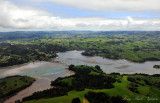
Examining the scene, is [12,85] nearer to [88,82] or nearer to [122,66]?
[88,82]

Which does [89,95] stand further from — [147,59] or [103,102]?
[147,59]

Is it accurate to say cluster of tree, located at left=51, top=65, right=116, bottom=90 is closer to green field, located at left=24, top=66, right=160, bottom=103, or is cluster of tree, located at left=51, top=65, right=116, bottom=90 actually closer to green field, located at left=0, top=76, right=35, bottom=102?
green field, located at left=24, top=66, right=160, bottom=103

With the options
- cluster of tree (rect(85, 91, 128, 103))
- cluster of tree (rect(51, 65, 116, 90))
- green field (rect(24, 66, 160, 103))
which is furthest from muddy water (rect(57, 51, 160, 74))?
cluster of tree (rect(85, 91, 128, 103))

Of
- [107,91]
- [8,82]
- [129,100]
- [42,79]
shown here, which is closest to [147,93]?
[129,100]

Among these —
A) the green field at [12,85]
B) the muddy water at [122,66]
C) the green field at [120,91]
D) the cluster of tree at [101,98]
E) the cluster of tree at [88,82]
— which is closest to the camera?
the cluster of tree at [101,98]

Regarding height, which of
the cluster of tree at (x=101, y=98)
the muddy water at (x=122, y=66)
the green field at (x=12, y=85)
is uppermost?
the cluster of tree at (x=101, y=98)

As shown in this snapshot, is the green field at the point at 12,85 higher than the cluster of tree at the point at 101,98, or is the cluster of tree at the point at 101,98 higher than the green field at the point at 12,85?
the cluster of tree at the point at 101,98

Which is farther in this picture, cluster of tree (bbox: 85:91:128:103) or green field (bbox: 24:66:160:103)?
green field (bbox: 24:66:160:103)

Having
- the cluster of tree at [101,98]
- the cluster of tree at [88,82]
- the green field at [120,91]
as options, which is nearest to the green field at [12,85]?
the cluster of tree at [88,82]

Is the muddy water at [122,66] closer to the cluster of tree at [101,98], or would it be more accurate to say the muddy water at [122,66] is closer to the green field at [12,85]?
the cluster of tree at [101,98]
